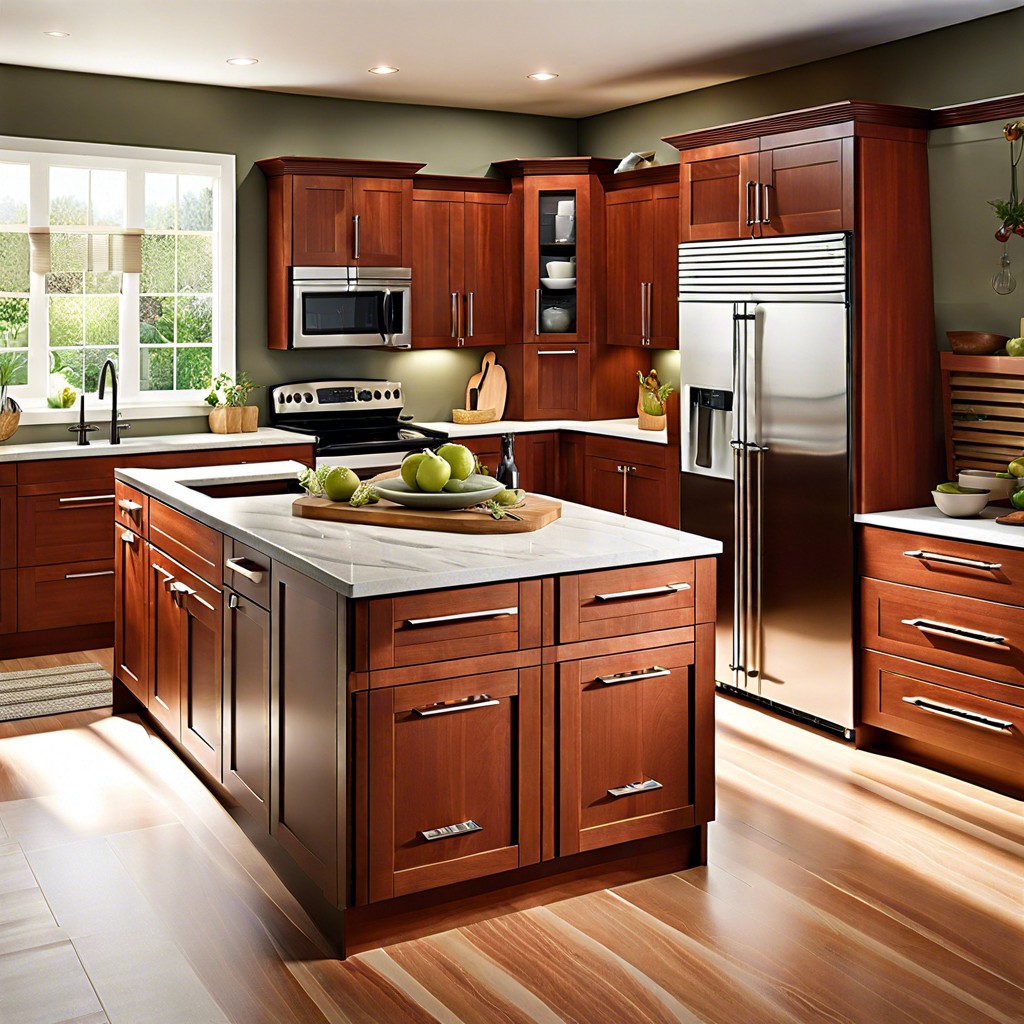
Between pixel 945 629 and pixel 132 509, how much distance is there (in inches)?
112

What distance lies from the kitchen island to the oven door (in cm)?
290

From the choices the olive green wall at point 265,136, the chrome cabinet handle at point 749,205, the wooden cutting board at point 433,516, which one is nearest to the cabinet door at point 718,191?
the chrome cabinet handle at point 749,205

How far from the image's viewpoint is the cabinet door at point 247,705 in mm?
3213

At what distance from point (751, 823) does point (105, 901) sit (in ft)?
6.07

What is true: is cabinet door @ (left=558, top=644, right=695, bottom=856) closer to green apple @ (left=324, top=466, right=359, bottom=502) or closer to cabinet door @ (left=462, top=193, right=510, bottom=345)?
green apple @ (left=324, top=466, right=359, bottom=502)

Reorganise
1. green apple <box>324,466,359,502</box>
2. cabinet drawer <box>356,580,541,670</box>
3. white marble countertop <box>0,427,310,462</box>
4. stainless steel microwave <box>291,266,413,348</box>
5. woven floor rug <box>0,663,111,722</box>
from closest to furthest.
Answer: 1. cabinet drawer <box>356,580,541,670</box>
2. green apple <box>324,466,359,502</box>
3. woven floor rug <box>0,663,111,722</box>
4. white marble countertop <box>0,427,310,462</box>
5. stainless steel microwave <box>291,266,413,348</box>

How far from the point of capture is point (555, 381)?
675 cm

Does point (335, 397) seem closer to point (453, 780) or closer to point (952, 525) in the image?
point (952, 525)

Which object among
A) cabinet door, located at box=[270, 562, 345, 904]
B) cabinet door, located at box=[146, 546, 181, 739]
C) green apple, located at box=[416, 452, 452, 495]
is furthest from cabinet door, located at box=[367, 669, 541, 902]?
cabinet door, located at box=[146, 546, 181, 739]

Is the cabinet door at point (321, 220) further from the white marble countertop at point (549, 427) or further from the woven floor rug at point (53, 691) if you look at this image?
the woven floor rug at point (53, 691)

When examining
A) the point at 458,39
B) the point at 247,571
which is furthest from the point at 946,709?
the point at 458,39

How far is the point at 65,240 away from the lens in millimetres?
5961

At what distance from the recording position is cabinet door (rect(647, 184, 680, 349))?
239 inches

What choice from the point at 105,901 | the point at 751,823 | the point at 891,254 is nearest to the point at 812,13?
the point at 891,254
